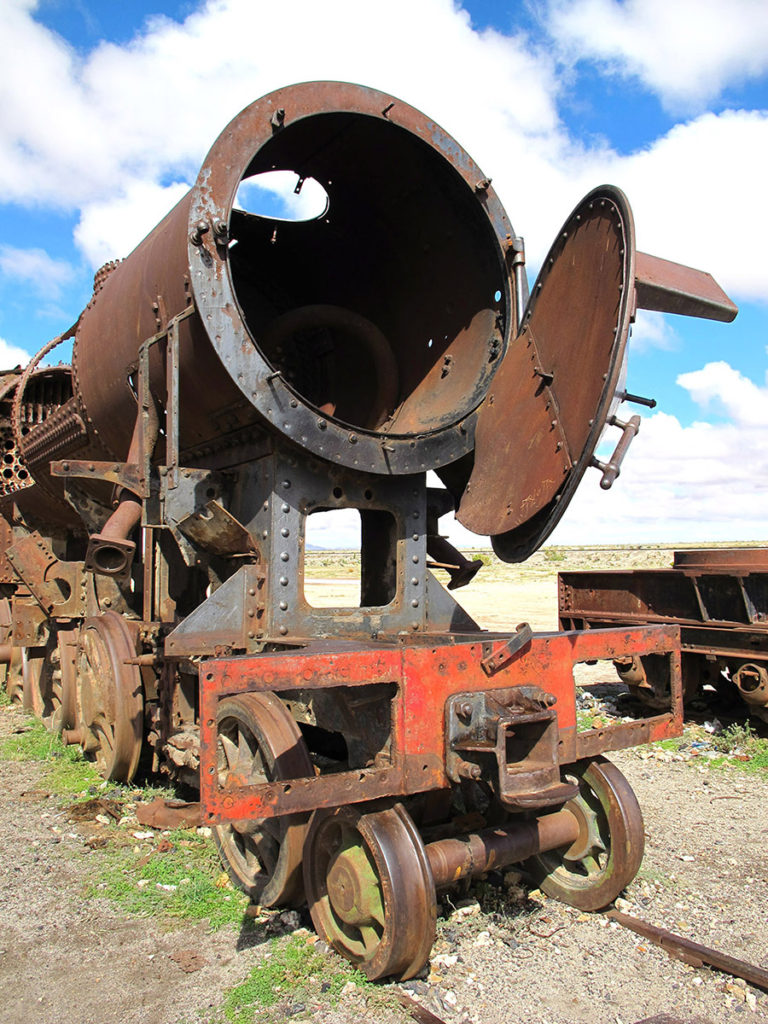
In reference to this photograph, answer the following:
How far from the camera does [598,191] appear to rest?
3.63 meters

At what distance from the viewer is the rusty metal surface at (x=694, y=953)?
2873 mm

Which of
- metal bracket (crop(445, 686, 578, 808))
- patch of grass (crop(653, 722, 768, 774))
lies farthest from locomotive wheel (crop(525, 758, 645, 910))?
patch of grass (crop(653, 722, 768, 774))

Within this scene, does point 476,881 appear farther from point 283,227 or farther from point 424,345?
point 283,227

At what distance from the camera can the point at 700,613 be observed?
23.6 ft

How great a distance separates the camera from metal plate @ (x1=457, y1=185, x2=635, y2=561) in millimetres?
3469

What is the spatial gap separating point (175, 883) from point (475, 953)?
145cm

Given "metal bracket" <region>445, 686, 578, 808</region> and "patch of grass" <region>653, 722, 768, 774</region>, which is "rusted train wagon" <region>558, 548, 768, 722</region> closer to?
"patch of grass" <region>653, 722, 768, 774</region>

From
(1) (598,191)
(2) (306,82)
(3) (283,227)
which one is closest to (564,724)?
(1) (598,191)

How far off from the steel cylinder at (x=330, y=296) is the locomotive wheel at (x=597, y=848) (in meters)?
1.71

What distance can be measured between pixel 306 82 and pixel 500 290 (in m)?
1.44

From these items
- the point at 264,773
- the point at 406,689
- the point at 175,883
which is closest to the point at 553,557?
the point at 175,883

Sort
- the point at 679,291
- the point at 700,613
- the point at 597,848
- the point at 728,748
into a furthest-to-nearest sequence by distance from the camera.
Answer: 1. the point at 700,613
2. the point at 728,748
3. the point at 679,291
4. the point at 597,848

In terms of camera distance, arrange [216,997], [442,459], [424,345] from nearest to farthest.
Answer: [216,997] → [442,459] → [424,345]

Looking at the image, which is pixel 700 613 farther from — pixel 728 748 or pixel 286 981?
pixel 286 981
